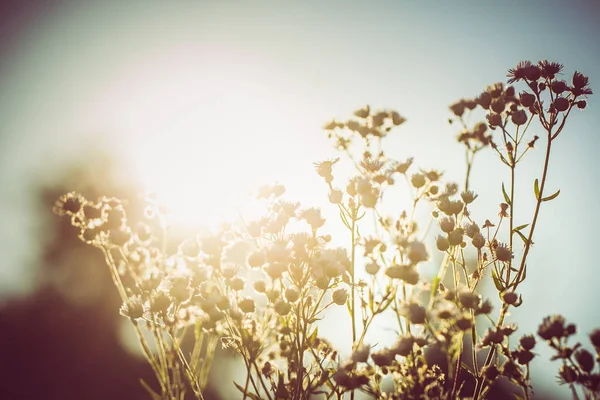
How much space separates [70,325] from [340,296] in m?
15.2

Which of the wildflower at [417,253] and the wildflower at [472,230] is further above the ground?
the wildflower at [417,253]

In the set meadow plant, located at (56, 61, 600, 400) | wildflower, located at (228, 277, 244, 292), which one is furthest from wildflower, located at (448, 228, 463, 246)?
wildflower, located at (228, 277, 244, 292)

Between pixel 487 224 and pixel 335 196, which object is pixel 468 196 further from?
pixel 335 196

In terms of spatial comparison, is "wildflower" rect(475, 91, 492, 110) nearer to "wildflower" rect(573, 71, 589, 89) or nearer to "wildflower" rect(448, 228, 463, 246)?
"wildflower" rect(573, 71, 589, 89)

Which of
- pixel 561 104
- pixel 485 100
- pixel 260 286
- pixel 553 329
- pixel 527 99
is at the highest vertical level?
pixel 485 100

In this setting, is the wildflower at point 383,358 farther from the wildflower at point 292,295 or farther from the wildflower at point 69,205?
the wildflower at point 69,205

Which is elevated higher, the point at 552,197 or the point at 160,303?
the point at 160,303

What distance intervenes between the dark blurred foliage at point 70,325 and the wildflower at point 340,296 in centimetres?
1167

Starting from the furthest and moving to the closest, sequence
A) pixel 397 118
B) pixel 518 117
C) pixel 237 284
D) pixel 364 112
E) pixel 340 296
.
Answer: pixel 364 112 < pixel 397 118 < pixel 518 117 < pixel 340 296 < pixel 237 284

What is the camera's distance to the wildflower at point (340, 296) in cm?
192

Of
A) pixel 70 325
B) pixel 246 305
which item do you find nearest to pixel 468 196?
pixel 246 305

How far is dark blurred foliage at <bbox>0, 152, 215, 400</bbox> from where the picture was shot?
1224 centimetres

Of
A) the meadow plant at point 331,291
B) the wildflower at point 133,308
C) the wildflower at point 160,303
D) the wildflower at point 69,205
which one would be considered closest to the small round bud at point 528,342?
the meadow plant at point 331,291

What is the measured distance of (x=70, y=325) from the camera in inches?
532
